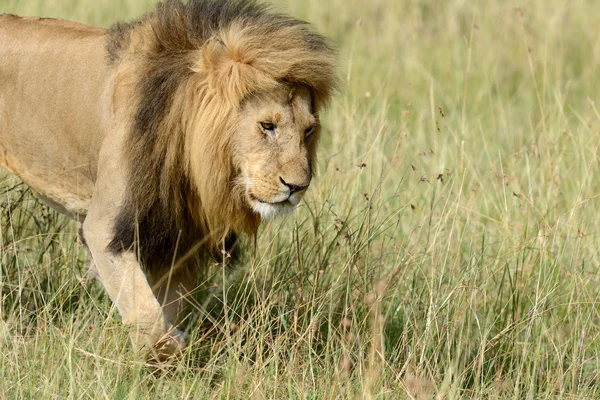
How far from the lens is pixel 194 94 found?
3.67 m

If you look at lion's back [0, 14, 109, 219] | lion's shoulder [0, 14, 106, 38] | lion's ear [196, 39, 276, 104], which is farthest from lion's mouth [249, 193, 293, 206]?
lion's shoulder [0, 14, 106, 38]

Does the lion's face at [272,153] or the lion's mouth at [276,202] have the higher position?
the lion's face at [272,153]

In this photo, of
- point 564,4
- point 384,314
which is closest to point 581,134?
point 384,314

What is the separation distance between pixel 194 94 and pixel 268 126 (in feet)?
0.92

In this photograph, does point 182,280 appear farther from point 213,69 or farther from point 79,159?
point 213,69

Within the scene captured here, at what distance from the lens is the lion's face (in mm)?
3574

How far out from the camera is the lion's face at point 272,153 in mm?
3574

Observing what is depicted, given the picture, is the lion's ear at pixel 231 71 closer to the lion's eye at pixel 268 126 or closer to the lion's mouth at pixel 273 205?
the lion's eye at pixel 268 126

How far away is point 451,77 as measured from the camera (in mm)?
7965

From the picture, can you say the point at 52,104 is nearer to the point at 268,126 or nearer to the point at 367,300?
the point at 268,126

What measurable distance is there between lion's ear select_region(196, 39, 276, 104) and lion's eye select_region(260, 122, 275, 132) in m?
0.11

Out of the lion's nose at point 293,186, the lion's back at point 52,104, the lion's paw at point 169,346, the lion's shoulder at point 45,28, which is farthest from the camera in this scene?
the lion's shoulder at point 45,28

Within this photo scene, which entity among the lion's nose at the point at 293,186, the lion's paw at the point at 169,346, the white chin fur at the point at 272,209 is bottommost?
the lion's paw at the point at 169,346

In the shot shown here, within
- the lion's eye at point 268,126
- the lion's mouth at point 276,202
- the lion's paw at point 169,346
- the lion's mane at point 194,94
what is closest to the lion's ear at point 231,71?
the lion's mane at point 194,94
